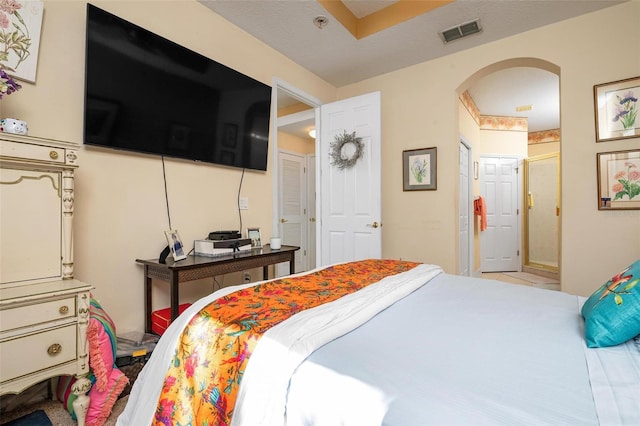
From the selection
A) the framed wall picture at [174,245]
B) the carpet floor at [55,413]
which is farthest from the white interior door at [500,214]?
the carpet floor at [55,413]

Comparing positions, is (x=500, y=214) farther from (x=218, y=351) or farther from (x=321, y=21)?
(x=218, y=351)

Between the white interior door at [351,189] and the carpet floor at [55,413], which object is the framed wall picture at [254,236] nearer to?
the white interior door at [351,189]

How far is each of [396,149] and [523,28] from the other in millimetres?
1614

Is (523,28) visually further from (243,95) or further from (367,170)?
(243,95)

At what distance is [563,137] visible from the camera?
273 cm

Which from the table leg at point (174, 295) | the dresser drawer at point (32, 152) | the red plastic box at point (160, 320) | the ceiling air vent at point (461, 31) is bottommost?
the red plastic box at point (160, 320)

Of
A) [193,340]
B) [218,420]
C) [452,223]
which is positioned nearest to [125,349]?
[193,340]

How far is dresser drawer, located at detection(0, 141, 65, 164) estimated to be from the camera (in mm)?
1318

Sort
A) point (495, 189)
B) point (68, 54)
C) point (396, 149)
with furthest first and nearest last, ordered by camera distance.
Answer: point (495, 189) < point (396, 149) < point (68, 54)

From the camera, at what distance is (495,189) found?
5.62 m

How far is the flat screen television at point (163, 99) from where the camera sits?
1.88m

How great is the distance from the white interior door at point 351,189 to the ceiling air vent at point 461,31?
0.86 meters

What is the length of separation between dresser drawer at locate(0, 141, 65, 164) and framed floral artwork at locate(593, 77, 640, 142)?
3812 mm

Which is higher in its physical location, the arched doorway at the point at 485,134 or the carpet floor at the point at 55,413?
the arched doorway at the point at 485,134
